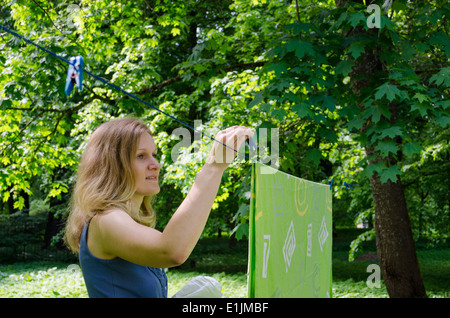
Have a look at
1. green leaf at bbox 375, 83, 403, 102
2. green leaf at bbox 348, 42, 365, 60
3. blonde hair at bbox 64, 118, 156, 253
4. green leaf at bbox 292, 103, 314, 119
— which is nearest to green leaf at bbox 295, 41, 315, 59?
green leaf at bbox 348, 42, 365, 60

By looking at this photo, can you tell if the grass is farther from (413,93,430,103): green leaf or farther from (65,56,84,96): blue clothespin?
(65,56,84,96): blue clothespin

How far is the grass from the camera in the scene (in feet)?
28.1

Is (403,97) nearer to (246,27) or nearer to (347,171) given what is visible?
(246,27)

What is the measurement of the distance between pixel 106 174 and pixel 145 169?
0.12 m

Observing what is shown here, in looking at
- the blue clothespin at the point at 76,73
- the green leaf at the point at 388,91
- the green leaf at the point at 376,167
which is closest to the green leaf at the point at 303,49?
the green leaf at the point at 388,91

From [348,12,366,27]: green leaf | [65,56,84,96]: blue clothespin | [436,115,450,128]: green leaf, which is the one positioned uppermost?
[348,12,366,27]: green leaf

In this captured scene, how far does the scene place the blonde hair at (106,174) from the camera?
131cm

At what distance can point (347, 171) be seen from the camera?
8.43 metres

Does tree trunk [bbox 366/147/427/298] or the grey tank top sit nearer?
the grey tank top

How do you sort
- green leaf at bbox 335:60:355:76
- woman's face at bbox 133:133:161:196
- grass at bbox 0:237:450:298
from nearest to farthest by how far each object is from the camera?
woman's face at bbox 133:133:161:196 < green leaf at bbox 335:60:355:76 < grass at bbox 0:237:450:298

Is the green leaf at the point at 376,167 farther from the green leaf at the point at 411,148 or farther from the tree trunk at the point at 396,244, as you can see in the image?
the tree trunk at the point at 396,244

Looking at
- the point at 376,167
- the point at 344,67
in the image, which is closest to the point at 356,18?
the point at 344,67

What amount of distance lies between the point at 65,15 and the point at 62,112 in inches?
83.5

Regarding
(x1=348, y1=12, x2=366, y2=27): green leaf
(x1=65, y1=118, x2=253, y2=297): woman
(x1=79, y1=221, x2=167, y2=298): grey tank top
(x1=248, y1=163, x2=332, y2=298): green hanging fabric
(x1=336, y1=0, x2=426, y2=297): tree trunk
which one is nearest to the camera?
(x1=65, y1=118, x2=253, y2=297): woman
